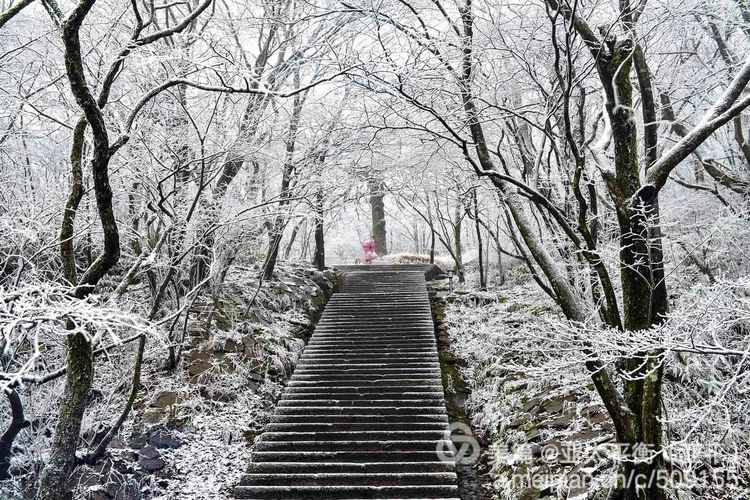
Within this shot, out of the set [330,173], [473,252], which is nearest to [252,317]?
[330,173]

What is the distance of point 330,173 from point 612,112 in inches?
279

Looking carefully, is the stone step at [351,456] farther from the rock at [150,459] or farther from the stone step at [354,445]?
the rock at [150,459]

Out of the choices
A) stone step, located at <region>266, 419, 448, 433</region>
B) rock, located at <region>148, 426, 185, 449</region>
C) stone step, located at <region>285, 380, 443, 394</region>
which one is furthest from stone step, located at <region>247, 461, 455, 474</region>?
stone step, located at <region>285, 380, 443, 394</region>

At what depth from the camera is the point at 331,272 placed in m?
13.7

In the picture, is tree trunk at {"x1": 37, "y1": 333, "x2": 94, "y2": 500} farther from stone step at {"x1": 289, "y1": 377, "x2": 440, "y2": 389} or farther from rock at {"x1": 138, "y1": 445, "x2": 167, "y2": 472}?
stone step at {"x1": 289, "y1": 377, "x2": 440, "y2": 389}

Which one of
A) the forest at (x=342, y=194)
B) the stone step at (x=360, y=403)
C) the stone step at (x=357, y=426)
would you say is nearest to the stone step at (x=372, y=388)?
the stone step at (x=360, y=403)

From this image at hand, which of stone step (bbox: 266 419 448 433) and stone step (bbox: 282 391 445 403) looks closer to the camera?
stone step (bbox: 266 419 448 433)

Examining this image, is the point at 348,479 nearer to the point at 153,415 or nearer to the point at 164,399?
the point at 153,415

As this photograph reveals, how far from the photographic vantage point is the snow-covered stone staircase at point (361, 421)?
19.0 feet

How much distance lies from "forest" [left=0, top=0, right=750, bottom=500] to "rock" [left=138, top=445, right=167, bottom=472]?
2 cm

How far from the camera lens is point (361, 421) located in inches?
280

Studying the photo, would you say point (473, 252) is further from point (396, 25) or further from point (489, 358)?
point (396, 25)

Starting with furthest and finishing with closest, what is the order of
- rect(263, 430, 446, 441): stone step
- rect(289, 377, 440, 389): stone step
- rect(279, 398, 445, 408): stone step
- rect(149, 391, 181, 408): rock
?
rect(289, 377, 440, 389): stone step < rect(279, 398, 445, 408): stone step < rect(149, 391, 181, 408): rock < rect(263, 430, 446, 441): stone step

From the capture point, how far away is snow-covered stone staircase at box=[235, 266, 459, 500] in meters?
5.80
